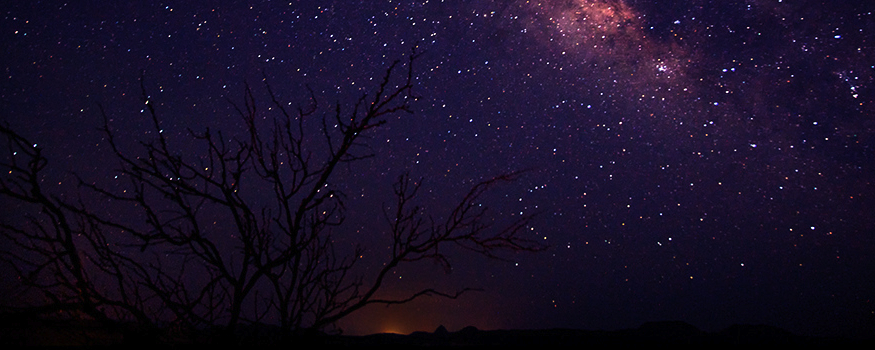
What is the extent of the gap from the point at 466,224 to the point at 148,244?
A: 2.02m

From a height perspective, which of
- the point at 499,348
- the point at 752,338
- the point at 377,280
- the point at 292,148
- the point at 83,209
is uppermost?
the point at 292,148

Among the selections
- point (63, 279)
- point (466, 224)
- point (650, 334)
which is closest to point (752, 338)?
point (650, 334)

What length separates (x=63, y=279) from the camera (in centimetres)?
262

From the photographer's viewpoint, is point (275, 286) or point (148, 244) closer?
point (148, 244)

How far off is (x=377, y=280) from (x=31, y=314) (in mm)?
1789

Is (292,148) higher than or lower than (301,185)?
higher

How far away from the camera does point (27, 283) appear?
8.63 ft

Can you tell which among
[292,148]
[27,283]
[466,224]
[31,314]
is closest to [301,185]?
[292,148]

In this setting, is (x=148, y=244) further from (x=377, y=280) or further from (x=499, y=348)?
(x=499, y=348)

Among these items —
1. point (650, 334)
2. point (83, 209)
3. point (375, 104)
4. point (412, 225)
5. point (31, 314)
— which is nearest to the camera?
point (31, 314)

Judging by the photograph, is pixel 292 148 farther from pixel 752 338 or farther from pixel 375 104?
pixel 752 338

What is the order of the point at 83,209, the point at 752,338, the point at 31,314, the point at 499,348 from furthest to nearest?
the point at 752,338 → the point at 83,209 → the point at 31,314 → the point at 499,348

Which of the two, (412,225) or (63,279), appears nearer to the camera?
(63,279)

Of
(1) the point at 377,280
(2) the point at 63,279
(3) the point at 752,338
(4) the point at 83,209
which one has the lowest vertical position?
(3) the point at 752,338
